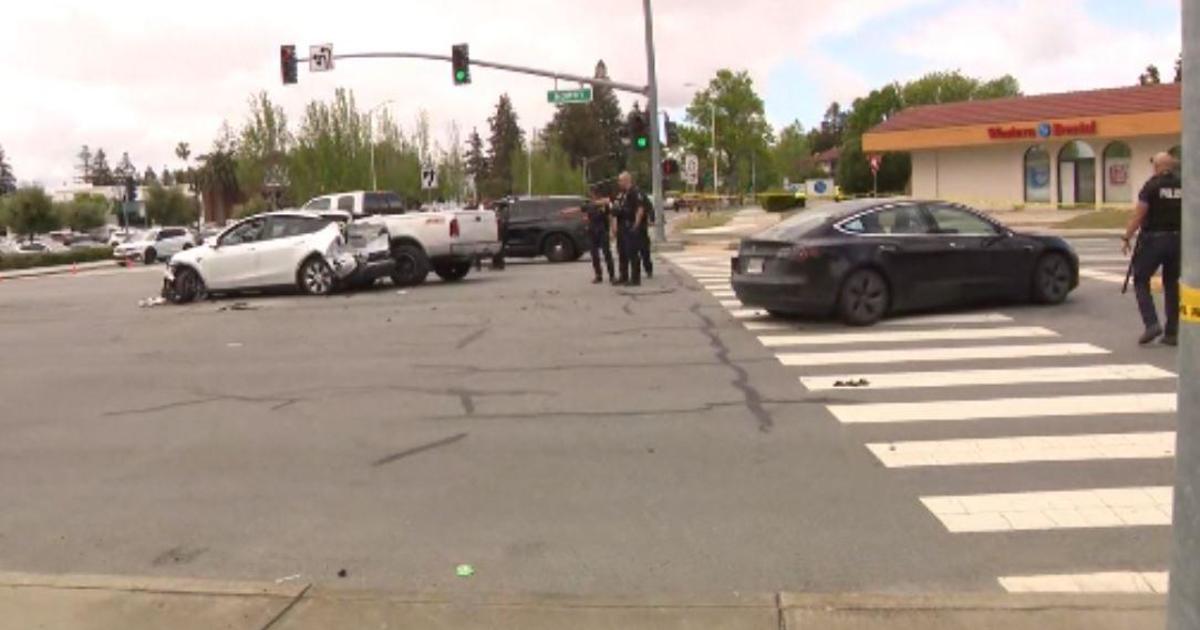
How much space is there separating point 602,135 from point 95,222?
63.5 meters

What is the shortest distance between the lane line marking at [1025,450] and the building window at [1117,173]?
41.4 meters

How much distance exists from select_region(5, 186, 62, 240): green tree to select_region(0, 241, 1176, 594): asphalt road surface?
7635cm

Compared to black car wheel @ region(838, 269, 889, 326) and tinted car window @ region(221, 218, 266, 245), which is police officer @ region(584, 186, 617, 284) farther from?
black car wheel @ region(838, 269, 889, 326)

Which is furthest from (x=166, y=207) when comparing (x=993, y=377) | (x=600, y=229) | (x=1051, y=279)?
(x=993, y=377)

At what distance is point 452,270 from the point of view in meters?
21.4

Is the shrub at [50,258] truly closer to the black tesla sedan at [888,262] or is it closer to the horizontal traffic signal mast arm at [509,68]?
the horizontal traffic signal mast arm at [509,68]

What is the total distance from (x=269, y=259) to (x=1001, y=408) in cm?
1417

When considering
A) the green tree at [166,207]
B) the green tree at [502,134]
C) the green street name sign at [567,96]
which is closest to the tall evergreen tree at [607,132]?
the green tree at [502,134]

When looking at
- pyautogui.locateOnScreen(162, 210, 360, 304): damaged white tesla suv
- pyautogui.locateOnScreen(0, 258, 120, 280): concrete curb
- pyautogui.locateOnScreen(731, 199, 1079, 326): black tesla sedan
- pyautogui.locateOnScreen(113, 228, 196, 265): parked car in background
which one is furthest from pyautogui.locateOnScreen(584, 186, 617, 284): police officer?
pyautogui.locateOnScreen(113, 228, 196, 265): parked car in background

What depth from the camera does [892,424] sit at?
774cm

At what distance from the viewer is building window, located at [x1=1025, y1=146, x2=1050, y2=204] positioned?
46.9m

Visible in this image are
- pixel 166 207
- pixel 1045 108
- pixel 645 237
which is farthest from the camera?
pixel 166 207

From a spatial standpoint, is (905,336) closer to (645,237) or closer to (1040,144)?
(645,237)

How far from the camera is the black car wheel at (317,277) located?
18.9 meters
